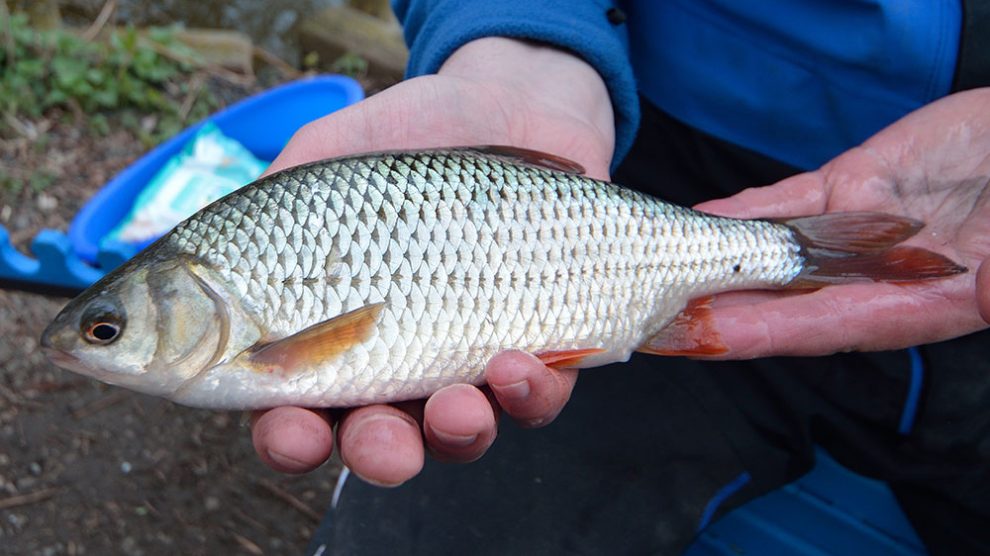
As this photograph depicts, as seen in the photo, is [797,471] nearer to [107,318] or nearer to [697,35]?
[697,35]

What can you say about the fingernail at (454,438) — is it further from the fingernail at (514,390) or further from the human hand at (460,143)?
the fingernail at (514,390)

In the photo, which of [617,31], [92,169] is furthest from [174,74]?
[617,31]

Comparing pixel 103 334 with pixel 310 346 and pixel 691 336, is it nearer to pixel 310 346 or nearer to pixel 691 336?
pixel 310 346

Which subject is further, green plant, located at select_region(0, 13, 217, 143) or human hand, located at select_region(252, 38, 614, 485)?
green plant, located at select_region(0, 13, 217, 143)

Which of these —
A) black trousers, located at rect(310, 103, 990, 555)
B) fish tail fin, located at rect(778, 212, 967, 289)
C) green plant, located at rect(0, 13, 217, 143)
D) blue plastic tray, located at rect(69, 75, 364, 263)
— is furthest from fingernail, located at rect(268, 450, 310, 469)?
green plant, located at rect(0, 13, 217, 143)

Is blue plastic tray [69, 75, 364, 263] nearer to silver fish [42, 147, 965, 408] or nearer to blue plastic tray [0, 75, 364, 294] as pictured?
blue plastic tray [0, 75, 364, 294]
